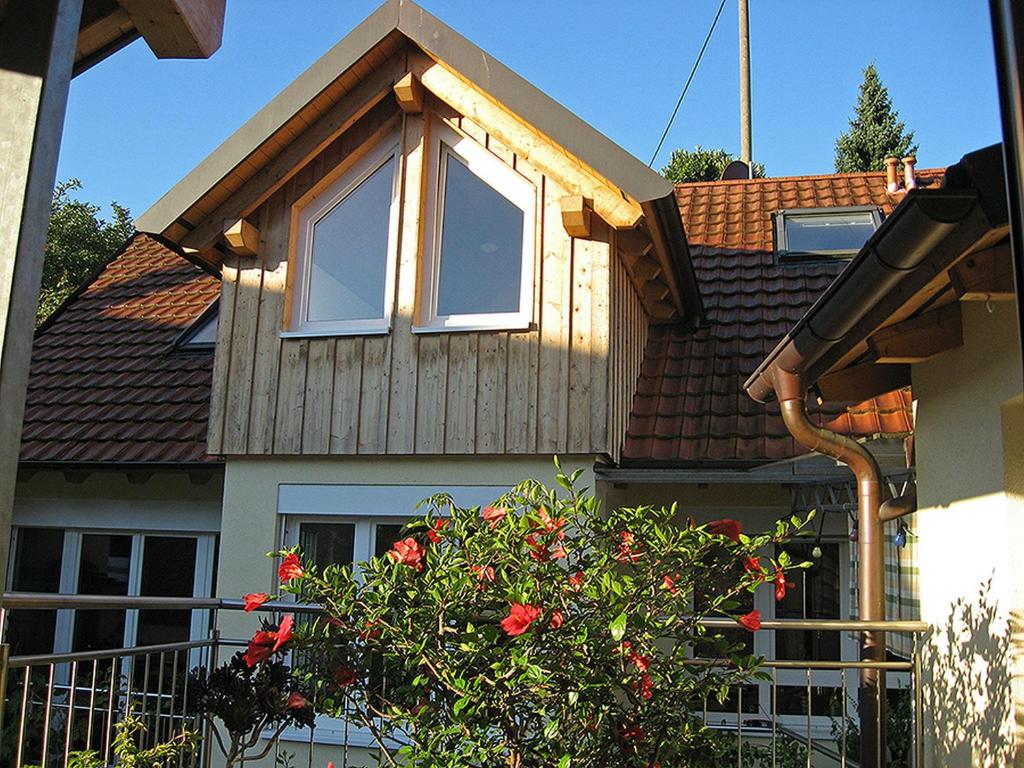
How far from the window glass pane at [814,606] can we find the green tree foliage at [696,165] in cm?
2123

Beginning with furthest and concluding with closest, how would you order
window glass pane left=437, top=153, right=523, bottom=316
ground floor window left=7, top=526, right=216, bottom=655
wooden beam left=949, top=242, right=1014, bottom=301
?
ground floor window left=7, top=526, right=216, bottom=655 < window glass pane left=437, top=153, right=523, bottom=316 < wooden beam left=949, top=242, right=1014, bottom=301

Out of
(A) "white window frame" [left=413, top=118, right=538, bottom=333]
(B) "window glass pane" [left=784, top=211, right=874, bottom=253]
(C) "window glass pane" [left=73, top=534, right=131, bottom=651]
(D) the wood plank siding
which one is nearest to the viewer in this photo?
(D) the wood plank siding

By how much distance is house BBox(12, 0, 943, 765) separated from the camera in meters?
7.33

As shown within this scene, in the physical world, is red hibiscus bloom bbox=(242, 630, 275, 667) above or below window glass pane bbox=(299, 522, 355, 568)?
below

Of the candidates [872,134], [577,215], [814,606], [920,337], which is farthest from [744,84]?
[920,337]

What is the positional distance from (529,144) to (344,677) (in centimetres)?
447

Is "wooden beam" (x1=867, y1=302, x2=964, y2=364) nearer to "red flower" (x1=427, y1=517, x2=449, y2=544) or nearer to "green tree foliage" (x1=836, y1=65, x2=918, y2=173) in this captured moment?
"red flower" (x1=427, y1=517, x2=449, y2=544)

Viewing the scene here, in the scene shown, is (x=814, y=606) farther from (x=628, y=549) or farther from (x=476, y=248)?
(x=628, y=549)

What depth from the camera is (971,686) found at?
14.3ft

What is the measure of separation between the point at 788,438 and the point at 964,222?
183 inches

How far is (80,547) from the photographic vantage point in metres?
9.57

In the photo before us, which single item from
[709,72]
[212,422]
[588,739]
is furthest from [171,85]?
[709,72]

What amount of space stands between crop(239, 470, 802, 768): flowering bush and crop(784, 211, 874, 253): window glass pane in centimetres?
698

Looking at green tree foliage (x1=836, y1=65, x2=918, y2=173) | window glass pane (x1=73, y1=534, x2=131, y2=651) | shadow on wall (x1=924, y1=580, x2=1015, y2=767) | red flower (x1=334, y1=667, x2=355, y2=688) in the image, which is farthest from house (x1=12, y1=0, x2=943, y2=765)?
green tree foliage (x1=836, y1=65, x2=918, y2=173)
